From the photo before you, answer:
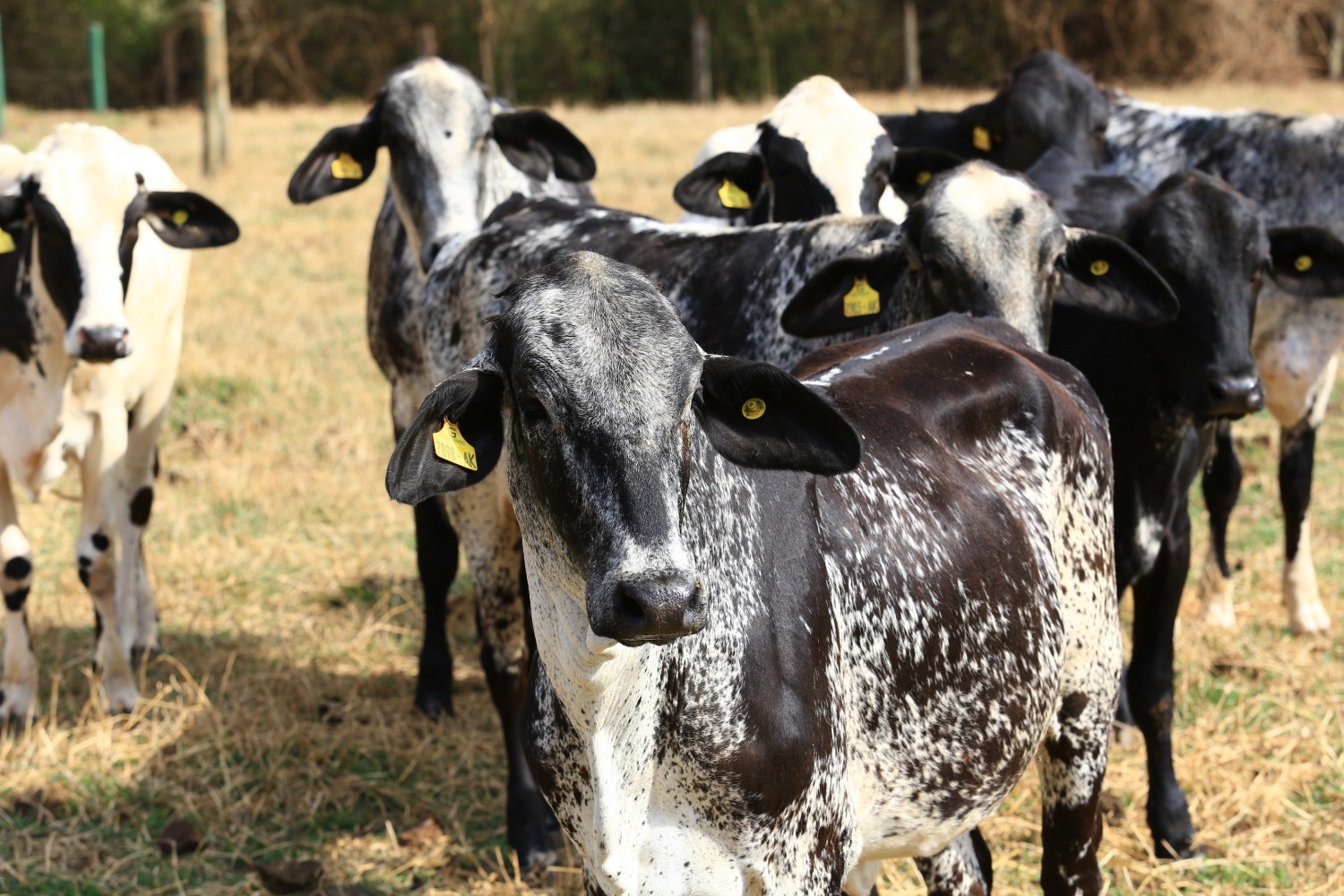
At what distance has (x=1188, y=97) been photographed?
71.4ft

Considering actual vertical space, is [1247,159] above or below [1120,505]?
above

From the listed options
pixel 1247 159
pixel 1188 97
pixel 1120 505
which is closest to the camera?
pixel 1120 505

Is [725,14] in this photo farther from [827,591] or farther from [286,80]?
[827,591]

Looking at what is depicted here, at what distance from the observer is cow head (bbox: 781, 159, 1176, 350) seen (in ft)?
14.0

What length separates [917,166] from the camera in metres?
6.23

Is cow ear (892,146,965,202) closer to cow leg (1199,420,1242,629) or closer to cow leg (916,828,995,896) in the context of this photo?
cow leg (1199,420,1242,629)

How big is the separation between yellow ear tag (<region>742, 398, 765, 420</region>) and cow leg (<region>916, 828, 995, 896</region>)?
1.45 metres

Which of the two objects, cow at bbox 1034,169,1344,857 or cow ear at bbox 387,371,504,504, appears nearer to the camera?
cow ear at bbox 387,371,504,504

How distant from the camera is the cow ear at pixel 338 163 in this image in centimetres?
618

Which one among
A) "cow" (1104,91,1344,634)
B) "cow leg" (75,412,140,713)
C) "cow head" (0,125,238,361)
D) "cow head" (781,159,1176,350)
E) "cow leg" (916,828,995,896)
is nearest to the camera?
"cow leg" (916,828,995,896)

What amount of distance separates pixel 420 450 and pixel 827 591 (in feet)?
2.68

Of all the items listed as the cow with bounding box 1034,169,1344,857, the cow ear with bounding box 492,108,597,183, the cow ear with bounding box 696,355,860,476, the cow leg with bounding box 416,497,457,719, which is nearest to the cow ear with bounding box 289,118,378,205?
the cow ear with bounding box 492,108,597,183

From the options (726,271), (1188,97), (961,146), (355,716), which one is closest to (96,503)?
(355,716)

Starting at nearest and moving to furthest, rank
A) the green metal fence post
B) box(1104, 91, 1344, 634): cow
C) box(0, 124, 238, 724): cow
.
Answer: box(0, 124, 238, 724): cow, box(1104, 91, 1344, 634): cow, the green metal fence post
